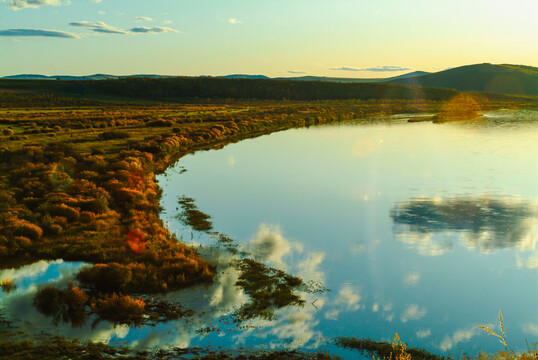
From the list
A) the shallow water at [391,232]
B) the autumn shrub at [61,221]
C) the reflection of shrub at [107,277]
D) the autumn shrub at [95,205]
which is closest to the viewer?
the shallow water at [391,232]

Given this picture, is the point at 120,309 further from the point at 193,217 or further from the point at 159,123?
the point at 159,123

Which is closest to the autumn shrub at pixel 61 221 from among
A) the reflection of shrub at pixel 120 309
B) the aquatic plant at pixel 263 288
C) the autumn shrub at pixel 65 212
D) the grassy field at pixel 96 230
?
the grassy field at pixel 96 230

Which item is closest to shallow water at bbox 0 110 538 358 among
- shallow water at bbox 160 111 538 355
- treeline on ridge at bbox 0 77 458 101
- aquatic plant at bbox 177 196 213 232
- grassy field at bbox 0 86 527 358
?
shallow water at bbox 160 111 538 355

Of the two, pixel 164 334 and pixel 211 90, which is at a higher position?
pixel 211 90

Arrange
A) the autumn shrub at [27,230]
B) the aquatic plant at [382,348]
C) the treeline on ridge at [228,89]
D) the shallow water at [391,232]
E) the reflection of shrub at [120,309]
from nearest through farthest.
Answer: the aquatic plant at [382,348] < the reflection of shrub at [120,309] < the shallow water at [391,232] < the autumn shrub at [27,230] < the treeline on ridge at [228,89]

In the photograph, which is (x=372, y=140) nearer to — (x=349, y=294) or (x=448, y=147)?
(x=448, y=147)

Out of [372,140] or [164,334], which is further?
[372,140]

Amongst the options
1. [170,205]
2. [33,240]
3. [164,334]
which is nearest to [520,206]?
[170,205]

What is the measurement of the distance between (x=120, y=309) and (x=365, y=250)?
8.58m

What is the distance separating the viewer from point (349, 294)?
11898 millimetres

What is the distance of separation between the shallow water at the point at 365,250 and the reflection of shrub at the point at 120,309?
349 mm

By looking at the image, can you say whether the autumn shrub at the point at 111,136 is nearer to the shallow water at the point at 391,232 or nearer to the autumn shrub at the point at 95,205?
the shallow water at the point at 391,232

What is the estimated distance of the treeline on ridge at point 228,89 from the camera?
17600 cm

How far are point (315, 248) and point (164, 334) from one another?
7286 mm
